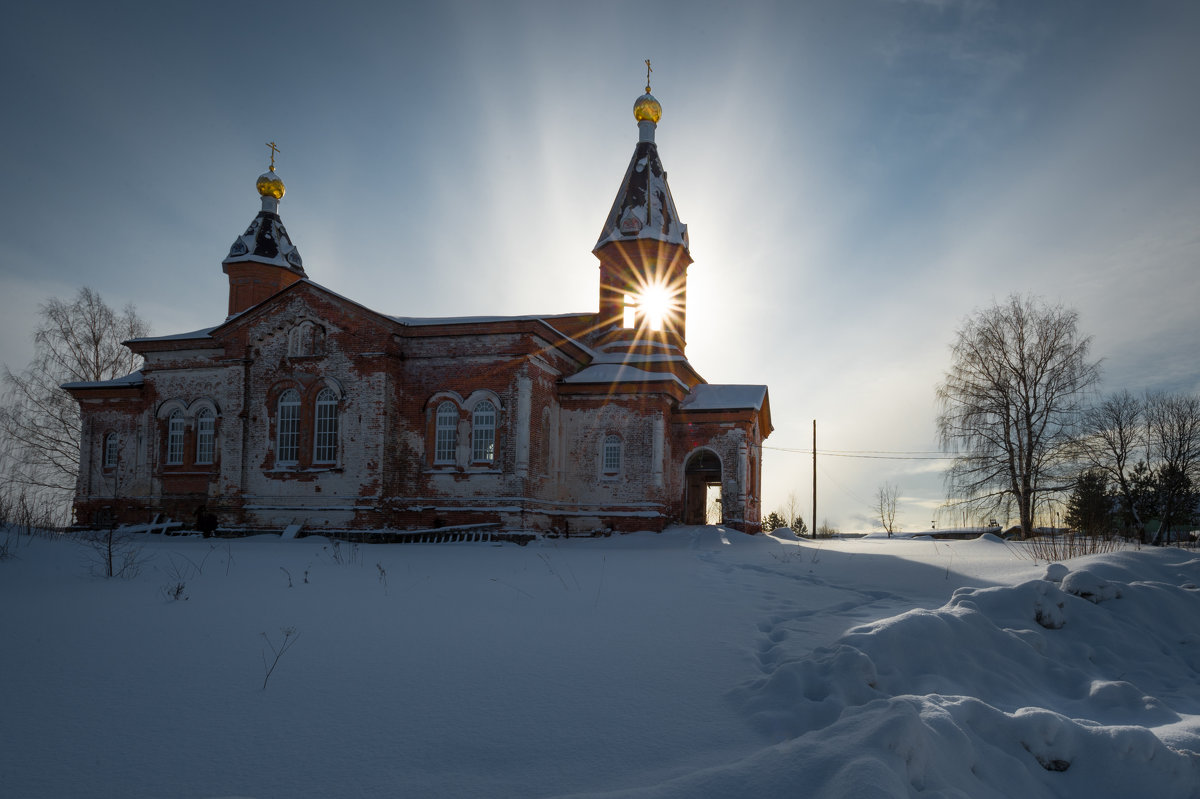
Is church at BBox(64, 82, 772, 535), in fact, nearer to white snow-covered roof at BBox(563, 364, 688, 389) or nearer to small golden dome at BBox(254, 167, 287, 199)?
white snow-covered roof at BBox(563, 364, 688, 389)

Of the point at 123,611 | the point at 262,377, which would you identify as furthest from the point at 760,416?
the point at 123,611

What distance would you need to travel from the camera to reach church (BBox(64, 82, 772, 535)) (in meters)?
20.0

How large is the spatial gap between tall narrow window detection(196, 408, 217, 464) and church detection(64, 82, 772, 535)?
55mm

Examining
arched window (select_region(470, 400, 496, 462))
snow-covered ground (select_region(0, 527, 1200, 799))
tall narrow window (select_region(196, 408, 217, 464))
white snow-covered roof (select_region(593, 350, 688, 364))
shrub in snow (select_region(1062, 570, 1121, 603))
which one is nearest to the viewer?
snow-covered ground (select_region(0, 527, 1200, 799))

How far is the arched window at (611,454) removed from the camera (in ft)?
70.6

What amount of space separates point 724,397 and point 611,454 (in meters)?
4.09

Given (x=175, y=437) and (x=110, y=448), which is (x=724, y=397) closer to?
(x=175, y=437)

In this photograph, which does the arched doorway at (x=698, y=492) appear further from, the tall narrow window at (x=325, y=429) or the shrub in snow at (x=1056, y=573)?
the shrub in snow at (x=1056, y=573)

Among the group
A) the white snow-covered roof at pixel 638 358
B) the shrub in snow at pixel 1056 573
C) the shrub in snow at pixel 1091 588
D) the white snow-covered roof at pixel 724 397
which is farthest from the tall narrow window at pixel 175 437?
the shrub in snow at pixel 1091 588

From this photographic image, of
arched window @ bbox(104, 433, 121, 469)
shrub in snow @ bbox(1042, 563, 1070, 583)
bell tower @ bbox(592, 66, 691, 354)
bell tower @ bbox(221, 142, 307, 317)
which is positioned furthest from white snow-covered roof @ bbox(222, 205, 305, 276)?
shrub in snow @ bbox(1042, 563, 1070, 583)

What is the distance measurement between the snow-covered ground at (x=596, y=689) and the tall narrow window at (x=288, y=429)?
12.7 m

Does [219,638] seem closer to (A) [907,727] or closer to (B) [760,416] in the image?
(A) [907,727]

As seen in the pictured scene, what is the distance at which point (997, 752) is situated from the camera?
4055mm

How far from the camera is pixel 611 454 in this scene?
2166cm
